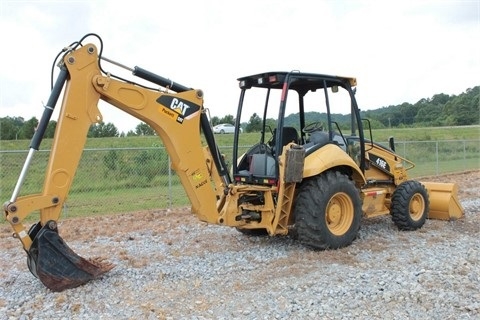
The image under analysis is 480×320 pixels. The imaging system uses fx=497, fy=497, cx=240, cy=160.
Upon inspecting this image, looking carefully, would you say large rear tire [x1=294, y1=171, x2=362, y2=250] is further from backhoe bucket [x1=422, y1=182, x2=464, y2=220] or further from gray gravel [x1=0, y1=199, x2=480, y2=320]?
backhoe bucket [x1=422, y1=182, x2=464, y2=220]

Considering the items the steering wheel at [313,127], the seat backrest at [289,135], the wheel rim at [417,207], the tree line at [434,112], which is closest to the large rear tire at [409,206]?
the wheel rim at [417,207]

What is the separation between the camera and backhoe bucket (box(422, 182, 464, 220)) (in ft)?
29.4

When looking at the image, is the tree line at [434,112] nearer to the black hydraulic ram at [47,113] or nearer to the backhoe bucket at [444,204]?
the backhoe bucket at [444,204]

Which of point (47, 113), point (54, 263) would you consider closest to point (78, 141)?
point (47, 113)

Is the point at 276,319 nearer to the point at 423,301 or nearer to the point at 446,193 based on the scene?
the point at 423,301

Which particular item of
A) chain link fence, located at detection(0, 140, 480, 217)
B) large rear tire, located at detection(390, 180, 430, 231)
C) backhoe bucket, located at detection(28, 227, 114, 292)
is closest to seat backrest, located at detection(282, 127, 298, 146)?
large rear tire, located at detection(390, 180, 430, 231)

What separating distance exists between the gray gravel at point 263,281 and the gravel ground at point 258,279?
0.04 feet

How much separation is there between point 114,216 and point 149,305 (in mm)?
5989

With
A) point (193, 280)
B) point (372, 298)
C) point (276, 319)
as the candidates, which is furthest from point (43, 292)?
point (372, 298)

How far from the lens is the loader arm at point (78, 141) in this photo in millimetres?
5113

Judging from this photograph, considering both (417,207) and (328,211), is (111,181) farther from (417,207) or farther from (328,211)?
(417,207)

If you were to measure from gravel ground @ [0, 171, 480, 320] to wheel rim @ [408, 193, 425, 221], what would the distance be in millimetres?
331

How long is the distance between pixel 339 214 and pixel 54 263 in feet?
12.9

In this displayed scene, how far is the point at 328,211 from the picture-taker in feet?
23.0
